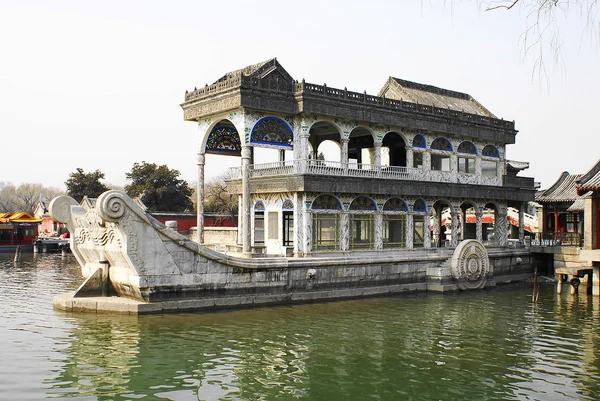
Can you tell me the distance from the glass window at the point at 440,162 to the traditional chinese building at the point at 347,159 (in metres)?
0.05

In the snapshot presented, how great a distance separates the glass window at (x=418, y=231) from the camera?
25938mm

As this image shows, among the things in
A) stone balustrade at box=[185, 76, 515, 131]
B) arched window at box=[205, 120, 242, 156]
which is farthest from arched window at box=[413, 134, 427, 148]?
arched window at box=[205, 120, 242, 156]

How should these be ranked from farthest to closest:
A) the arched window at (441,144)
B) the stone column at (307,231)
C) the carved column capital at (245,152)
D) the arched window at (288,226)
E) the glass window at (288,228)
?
the arched window at (441,144) < the glass window at (288,228) < the arched window at (288,226) < the stone column at (307,231) < the carved column capital at (245,152)

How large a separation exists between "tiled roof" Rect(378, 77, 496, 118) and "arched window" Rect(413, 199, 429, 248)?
4.63m

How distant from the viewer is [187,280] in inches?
692

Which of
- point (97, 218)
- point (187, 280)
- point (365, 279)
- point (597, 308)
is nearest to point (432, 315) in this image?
point (365, 279)

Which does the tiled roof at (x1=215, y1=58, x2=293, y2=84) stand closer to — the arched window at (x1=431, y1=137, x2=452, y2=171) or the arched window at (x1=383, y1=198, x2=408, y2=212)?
the arched window at (x1=383, y1=198, x2=408, y2=212)

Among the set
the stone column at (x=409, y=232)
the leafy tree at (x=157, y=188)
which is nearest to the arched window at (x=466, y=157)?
the stone column at (x=409, y=232)

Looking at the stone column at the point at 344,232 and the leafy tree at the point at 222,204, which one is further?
the leafy tree at the point at 222,204

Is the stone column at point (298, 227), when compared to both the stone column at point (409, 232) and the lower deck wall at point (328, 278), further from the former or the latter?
the stone column at point (409, 232)

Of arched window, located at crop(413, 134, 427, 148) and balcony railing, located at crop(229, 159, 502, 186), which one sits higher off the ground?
arched window, located at crop(413, 134, 427, 148)

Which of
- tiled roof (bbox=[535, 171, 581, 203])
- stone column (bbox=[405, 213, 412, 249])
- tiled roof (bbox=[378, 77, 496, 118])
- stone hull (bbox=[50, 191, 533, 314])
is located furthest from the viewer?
tiled roof (bbox=[535, 171, 581, 203])

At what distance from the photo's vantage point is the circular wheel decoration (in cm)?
2366

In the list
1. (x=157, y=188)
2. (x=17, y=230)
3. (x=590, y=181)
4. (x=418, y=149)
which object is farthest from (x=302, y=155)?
(x=17, y=230)
